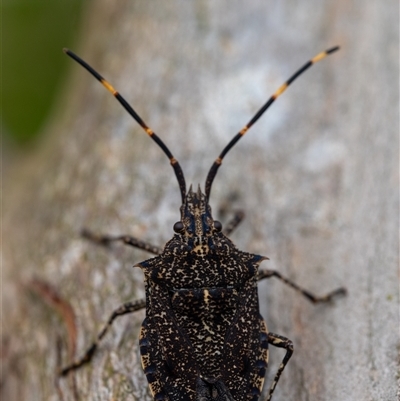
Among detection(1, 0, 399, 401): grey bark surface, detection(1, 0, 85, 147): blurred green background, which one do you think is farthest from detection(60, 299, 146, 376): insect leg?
detection(1, 0, 85, 147): blurred green background

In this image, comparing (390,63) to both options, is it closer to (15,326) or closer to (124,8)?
(124,8)

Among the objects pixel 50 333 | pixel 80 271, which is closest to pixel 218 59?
pixel 80 271

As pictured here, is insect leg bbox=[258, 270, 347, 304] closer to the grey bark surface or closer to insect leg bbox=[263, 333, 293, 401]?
the grey bark surface

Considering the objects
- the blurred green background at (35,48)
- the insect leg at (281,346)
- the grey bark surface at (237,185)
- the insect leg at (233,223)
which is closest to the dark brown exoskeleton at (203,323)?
the insect leg at (281,346)

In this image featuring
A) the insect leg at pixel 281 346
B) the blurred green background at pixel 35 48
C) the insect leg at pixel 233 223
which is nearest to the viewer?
the insect leg at pixel 281 346

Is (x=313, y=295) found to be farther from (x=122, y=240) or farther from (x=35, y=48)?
(x=35, y=48)

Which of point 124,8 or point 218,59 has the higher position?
point 124,8

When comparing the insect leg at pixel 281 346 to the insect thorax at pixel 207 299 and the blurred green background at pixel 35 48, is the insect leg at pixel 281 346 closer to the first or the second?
the insect thorax at pixel 207 299

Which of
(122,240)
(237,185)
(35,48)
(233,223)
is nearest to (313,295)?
(233,223)
